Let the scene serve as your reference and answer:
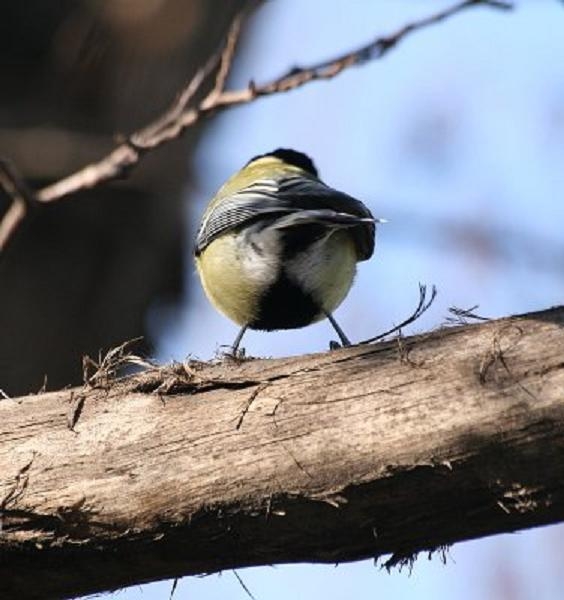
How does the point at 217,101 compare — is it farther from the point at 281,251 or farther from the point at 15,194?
the point at 281,251

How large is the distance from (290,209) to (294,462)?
1193 millimetres

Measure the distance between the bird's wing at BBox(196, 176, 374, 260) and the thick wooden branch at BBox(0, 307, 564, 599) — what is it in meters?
0.75

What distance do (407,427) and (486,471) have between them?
159mm

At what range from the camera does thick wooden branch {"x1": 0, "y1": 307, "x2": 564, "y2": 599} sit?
2.17 m

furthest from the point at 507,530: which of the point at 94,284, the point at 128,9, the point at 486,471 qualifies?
the point at 94,284

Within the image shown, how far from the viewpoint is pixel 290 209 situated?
334 cm

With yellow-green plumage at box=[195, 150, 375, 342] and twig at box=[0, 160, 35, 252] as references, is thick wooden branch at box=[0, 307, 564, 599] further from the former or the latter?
yellow-green plumage at box=[195, 150, 375, 342]

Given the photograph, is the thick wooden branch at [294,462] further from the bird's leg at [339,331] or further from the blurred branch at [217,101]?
the bird's leg at [339,331]

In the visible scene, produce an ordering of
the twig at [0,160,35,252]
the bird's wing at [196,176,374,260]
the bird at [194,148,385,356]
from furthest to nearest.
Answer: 1. the bird at [194,148,385,356]
2. the bird's wing at [196,176,374,260]
3. the twig at [0,160,35,252]

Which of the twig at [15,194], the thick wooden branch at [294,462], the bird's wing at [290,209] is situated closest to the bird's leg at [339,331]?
the bird's wing at [290,209]

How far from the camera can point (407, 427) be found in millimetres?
2232

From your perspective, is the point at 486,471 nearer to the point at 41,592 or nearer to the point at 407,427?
the point at 407,427

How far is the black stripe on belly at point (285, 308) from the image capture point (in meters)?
3.55

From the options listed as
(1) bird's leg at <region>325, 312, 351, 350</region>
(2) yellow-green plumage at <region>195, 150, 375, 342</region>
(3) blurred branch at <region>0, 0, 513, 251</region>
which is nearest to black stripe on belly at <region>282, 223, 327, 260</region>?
(2) yellow-green plumage at <region>195, 150, 375, 342</region>
